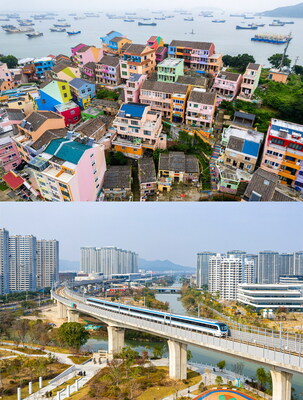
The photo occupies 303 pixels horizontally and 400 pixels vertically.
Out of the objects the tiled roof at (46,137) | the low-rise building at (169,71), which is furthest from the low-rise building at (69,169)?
the low-rise building at (169,71)

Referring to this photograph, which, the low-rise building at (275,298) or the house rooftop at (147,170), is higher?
the house rooftop at (147,170)

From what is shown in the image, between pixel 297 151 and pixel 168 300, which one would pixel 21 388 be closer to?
pixel 168 300

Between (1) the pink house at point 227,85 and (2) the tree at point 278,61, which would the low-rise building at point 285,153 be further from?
(2) the tree at point 278,61

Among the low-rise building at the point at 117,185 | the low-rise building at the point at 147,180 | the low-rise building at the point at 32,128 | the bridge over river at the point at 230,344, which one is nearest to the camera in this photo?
the bridge over river at the point at 230,344

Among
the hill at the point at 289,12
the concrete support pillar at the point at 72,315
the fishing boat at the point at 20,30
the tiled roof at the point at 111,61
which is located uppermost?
the hill at the point at 289,12

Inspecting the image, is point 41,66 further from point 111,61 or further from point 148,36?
point 148,36

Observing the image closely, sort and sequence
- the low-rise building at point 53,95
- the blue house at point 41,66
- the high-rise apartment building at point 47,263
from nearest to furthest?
the low-rise building at point 53,95, the high-rise apartment building at point 47,263, the blue house at point 41,66

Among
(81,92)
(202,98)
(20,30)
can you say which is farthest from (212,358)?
(20,30)
